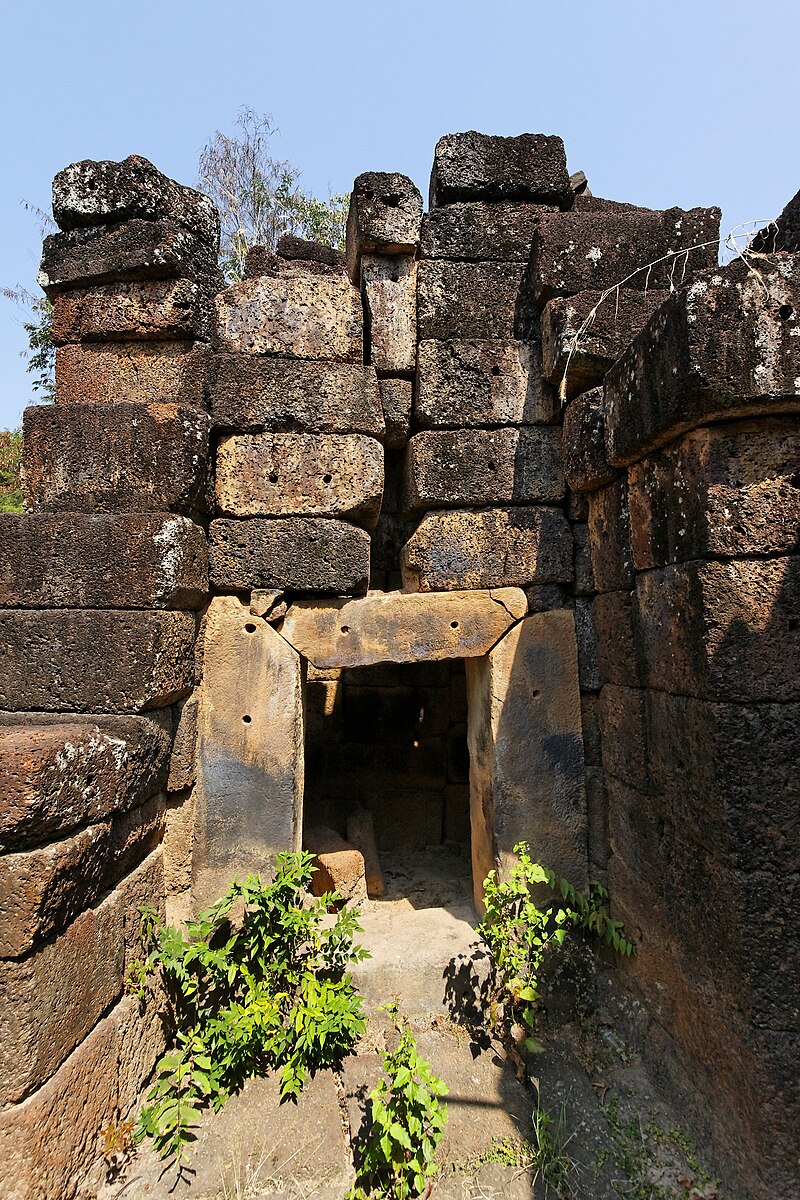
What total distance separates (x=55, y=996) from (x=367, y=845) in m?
2.94

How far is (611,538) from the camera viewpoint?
10.6ft

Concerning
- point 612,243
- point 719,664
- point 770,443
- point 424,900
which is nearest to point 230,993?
point 424,900

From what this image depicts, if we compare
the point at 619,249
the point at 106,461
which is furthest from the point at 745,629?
the point at 106,461

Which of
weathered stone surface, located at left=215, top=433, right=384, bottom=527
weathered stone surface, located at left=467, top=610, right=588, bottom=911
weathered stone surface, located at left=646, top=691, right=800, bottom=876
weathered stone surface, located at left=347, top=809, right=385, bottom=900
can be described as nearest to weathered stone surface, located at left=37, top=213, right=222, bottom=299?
weathered stone surface, located at left=215, top=433, right=384, bottom=527

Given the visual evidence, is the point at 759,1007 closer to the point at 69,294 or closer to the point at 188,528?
the point at 188,528

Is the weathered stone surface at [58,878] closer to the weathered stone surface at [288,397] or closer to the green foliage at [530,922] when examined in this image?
the green foliage at [530,922]

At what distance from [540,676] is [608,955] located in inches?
57.5

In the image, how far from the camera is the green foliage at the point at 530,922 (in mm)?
3047

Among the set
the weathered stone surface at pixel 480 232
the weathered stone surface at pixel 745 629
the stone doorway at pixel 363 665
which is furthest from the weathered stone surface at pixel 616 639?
the weathered stone surface at pixel 480 232

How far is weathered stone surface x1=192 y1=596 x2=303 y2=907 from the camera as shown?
327cm

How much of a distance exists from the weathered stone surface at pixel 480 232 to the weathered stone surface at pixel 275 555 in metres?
1.82

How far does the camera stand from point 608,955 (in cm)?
325

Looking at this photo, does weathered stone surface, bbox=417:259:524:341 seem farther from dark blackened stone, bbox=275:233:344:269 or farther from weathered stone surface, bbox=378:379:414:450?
dark blackened stone, bbox=275:233:344:269

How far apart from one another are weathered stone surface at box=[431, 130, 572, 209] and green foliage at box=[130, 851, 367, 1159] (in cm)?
389
